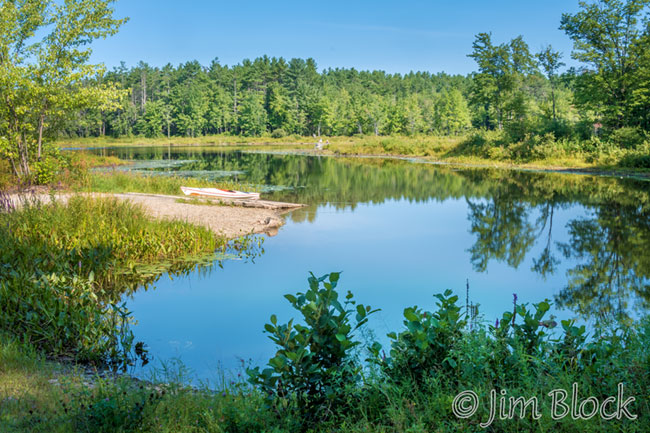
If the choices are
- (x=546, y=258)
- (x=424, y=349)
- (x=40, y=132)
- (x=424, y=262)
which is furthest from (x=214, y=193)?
(x=424, y=349)

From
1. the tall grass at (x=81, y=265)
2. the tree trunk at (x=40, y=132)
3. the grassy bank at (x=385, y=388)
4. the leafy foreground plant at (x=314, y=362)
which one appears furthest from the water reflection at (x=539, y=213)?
the tree trunk at (x=40, y=132)

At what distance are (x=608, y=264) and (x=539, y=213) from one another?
288 inches

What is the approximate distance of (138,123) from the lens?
329ft

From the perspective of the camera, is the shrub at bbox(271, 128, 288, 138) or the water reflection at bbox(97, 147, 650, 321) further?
the shrub at bbox(271, 128, 288, 138)

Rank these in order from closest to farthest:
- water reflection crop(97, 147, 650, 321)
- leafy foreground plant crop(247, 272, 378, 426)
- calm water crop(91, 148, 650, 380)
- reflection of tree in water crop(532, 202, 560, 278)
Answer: leafy foreground plant crop(247, 272, 378, 426) → calm water crop(91, 148, 650, 380) → water reflection crop(97, 147, 650, 321) → reflection of tree in water crop(532, 202, 560, 278)

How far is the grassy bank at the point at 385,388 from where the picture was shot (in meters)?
3.77

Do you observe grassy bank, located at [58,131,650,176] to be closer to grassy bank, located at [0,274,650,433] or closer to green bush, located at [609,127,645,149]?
green bush, located at [609,127,645,149]

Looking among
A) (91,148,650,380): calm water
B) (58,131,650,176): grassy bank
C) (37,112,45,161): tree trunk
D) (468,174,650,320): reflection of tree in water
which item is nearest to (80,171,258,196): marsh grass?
(37,112,45,161): tree trunk

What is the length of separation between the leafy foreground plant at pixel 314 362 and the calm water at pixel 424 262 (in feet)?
8.50

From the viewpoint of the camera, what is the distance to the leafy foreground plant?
3.94m

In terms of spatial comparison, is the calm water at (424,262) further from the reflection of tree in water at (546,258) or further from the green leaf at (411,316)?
the green leaf at (411,316)

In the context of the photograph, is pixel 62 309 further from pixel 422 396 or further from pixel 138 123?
pixel 138 123

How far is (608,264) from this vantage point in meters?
11.6

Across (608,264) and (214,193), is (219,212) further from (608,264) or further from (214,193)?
(608,264)
